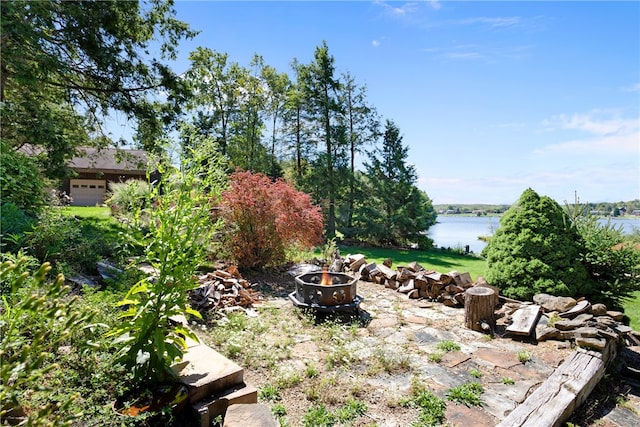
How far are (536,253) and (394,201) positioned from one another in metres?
12.1

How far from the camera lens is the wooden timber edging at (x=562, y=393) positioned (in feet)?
8.59

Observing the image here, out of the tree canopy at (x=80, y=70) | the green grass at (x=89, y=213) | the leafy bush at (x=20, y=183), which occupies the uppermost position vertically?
the tree canopy at (x=80, y=70)

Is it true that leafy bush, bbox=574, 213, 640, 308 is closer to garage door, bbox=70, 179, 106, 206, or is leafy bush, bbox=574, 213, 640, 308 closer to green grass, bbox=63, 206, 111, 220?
green grass, bbox=63, 206, 111, 220

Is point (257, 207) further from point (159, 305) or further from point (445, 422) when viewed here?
point (445, 422)

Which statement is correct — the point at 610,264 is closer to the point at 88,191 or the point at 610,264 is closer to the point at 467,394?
the point at 467,394

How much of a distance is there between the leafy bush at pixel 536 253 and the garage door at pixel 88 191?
24.3m

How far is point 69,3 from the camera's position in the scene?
8.18 metres

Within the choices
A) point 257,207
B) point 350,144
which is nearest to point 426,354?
point 257,207

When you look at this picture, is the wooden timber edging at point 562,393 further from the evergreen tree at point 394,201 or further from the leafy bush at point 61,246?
the evergreen tree at point 394,201

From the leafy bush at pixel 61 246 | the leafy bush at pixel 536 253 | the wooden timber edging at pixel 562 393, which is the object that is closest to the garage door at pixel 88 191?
the leafy bush at pixel 61 246

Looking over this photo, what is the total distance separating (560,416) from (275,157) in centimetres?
1954

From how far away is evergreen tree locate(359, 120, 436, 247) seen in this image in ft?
55.9

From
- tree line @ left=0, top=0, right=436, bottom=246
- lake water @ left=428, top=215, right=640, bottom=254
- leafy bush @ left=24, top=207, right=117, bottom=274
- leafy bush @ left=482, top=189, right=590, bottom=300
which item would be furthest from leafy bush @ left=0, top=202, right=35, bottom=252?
lake water @ left=428, top=215, right=640, bottom=254

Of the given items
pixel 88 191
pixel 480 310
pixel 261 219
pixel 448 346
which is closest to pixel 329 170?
pixel 261 219
